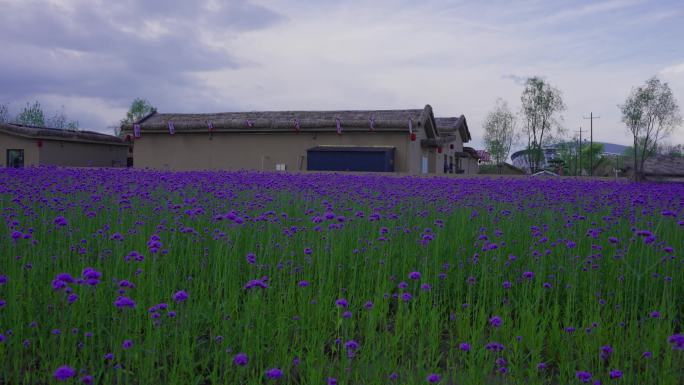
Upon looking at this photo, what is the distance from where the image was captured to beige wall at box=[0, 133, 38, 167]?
2792 centimetres

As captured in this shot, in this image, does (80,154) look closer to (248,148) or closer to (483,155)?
(248,148)

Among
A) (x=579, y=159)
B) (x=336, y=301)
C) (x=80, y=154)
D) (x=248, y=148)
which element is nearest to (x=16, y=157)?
(x=80, y=154)

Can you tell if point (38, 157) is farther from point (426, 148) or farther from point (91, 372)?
point (91, 372)

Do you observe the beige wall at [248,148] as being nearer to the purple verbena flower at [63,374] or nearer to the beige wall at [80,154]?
the beige wall at [80,154]

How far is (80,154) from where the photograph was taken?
30.1 m

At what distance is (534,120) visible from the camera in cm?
4922

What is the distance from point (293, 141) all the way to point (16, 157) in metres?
14.2

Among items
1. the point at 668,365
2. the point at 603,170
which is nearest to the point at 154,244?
the point at 668,365

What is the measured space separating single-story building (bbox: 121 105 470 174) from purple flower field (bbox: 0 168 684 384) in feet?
51.5

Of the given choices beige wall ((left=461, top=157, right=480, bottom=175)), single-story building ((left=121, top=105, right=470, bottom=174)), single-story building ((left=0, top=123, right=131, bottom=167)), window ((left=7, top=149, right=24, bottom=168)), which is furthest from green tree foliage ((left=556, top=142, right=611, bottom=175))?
window ((left=7, top=149, right=24, bottom=168))

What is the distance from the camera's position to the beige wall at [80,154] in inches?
1109

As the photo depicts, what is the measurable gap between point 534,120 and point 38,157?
124 feet

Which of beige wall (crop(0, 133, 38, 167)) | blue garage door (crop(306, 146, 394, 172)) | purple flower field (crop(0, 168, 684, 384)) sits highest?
beige wall (crop(0, 133, 38, 167))

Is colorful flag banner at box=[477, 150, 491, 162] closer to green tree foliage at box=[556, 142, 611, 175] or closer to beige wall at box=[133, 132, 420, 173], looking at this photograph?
green tree foliage at box=[556, 142, 611, 175]
